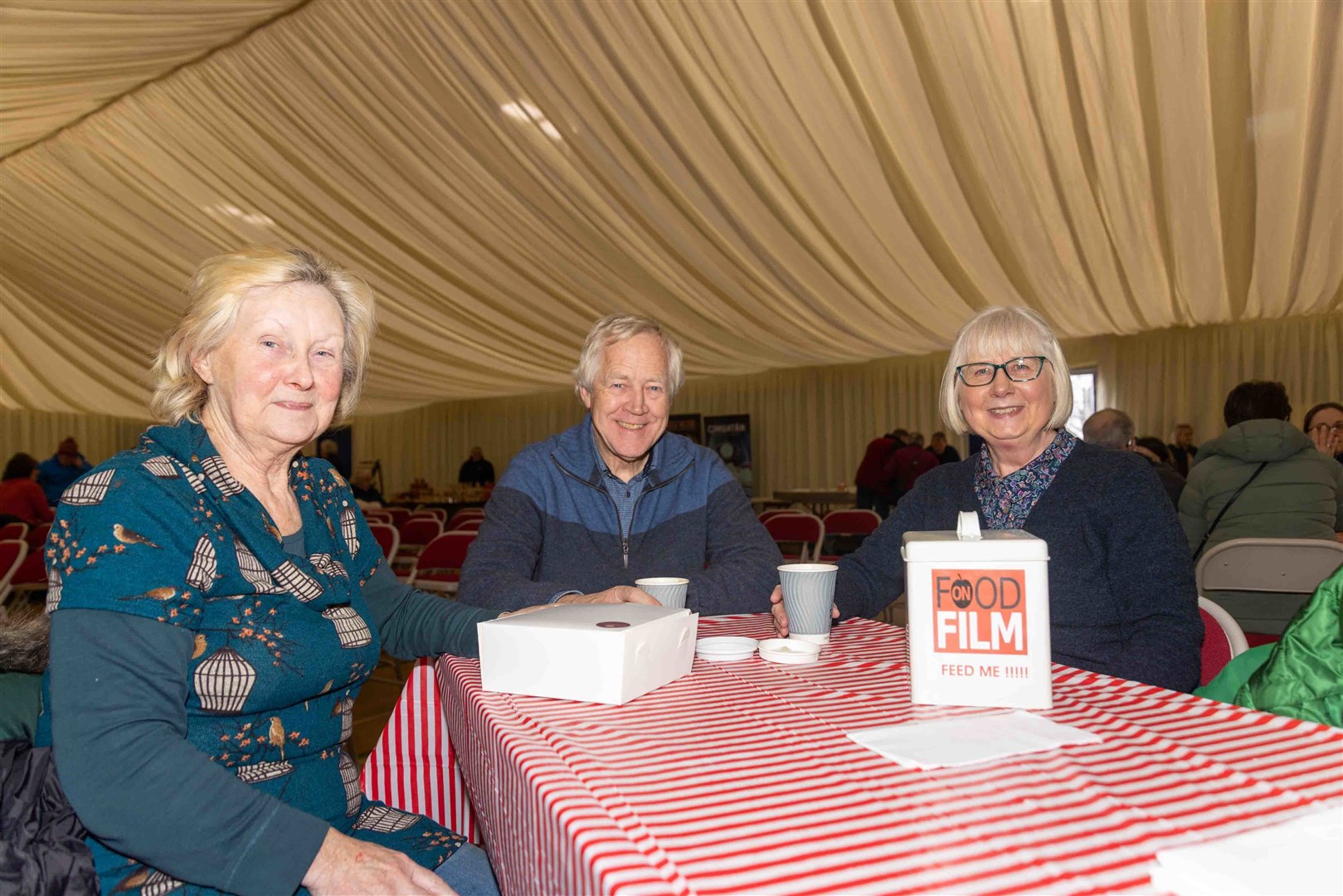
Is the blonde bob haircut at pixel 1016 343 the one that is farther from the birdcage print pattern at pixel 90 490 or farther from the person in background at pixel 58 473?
the person in background at pixel 58 473

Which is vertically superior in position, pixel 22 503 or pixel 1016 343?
pixel 1016 343

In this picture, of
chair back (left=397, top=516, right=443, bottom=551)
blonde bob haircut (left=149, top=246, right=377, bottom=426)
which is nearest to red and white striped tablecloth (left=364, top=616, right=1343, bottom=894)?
blonde bob haircut (left=149, top=246, right=377, bottom=426)

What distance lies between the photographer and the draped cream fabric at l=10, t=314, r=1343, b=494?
945cm

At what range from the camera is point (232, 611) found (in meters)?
1.02

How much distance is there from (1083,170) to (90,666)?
5963 millimetres

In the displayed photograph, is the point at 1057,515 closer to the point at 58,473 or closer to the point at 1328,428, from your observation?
the point at 1328,428

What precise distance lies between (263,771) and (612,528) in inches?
37.8

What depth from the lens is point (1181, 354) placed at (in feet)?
32.6

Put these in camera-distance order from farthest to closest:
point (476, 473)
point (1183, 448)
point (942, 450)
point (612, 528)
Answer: point (476, 473) → point (942, 450) → point (1183, 448) → point (612, 528)

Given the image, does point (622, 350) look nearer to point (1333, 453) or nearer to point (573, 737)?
point (573, 737)

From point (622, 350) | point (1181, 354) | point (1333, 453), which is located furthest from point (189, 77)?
point (1181, 354)

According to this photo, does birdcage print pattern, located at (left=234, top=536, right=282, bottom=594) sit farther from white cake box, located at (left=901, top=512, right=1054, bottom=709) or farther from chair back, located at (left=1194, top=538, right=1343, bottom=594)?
chair back, located at (left=1194, top=538, right=1343, bottom=594)

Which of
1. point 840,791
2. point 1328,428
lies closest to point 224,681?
point 840,791

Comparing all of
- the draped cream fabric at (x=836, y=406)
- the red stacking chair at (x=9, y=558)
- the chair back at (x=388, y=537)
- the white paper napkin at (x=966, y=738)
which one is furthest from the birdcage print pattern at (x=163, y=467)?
the draped cream fabric at (x=836, y=406)
